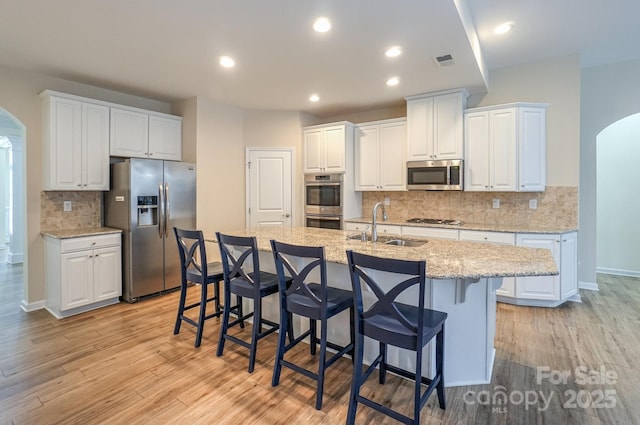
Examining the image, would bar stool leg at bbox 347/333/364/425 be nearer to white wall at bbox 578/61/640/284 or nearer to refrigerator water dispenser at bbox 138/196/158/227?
refrigerator water dispenser at bbox 138/196/158/227

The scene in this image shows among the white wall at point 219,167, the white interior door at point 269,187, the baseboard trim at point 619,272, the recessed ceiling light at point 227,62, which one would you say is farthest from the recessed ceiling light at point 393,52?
the baseboard trim at point 619,272

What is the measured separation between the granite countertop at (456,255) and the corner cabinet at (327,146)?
2.18 metres

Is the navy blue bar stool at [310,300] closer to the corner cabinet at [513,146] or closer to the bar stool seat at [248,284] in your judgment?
the bar stool seat at [248,284]

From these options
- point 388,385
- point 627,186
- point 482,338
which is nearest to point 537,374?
point 482,338

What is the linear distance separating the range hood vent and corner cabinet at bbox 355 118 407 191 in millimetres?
1379

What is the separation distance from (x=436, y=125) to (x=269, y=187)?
8.84 ft

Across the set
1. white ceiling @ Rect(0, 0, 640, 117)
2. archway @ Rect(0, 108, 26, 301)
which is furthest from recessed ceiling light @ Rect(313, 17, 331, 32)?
archway @ Rect(0, 108, 26, 301)

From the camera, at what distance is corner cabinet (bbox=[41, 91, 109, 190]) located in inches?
144

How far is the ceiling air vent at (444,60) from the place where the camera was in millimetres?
3261

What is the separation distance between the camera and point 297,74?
3750 mm

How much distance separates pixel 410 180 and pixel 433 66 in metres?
1.59

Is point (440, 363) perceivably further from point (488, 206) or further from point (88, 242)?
point (88, 242)

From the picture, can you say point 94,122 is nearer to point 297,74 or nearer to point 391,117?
point 297,74

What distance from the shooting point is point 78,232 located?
12.2 ft
